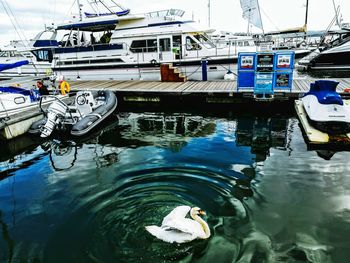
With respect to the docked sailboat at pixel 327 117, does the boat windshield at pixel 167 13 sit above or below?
above

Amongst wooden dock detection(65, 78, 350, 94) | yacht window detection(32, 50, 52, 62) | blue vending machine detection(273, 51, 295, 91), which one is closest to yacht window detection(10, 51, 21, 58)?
yacht window detection(32, 50, 52, 62)

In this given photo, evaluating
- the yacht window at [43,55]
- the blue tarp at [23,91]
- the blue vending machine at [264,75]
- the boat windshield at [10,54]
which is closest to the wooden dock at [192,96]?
the blue vending machine at [264,75]

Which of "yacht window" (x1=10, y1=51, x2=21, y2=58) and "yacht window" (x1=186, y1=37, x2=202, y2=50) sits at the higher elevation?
"yacht window" (x1=10, y1=51, x2=21, y2=58)

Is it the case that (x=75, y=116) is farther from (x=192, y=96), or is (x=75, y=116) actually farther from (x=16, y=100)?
(x=192, y=96)

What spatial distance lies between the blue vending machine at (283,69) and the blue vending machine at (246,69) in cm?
89

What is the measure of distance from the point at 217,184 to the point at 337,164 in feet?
10.2

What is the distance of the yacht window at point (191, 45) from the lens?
15.7 meters

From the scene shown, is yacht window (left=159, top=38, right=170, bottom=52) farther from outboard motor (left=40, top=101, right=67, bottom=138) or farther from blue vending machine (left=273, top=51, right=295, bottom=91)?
outboard motor (left=40, top=101, right=67, bottom=138)

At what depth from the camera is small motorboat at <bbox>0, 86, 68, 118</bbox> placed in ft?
32.7

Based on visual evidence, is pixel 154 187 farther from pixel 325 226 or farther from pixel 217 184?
pixel 325 226

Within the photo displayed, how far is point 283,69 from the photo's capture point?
1077 cm

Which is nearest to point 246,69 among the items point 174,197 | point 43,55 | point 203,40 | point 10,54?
point 203,40

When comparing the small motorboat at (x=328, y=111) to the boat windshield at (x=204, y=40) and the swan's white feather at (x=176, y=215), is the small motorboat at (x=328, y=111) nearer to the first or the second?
the swan's white feather at (x=176, y=215)

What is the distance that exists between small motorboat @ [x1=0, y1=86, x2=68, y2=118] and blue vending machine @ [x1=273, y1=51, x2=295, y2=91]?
8792 mm
